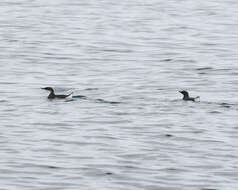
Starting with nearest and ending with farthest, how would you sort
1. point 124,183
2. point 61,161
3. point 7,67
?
point 124,183 < point 61,161 < point 7,67

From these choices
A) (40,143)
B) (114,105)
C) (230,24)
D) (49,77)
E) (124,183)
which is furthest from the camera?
(230,24)

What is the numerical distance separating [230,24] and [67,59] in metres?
13.9

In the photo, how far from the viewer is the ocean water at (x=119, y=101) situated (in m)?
20.2

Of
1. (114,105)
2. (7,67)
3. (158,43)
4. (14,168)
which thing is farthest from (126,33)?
(14,168)

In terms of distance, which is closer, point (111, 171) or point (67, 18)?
point (111, 171)

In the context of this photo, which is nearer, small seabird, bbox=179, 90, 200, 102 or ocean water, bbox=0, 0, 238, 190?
ocean water, bbox=0, 0, 238, 190

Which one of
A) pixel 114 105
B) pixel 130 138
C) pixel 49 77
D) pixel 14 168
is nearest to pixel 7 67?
pixel 49 77

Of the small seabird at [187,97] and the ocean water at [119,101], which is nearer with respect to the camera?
the ocean water at [119,101]

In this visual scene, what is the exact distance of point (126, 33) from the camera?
45281 millimetres

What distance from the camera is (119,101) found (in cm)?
2831

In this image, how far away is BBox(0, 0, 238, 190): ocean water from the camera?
20156 mm

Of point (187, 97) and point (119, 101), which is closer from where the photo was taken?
point (187, 97)

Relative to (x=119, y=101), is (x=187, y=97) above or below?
above

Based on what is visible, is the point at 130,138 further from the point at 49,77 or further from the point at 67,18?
the point at 67,18
